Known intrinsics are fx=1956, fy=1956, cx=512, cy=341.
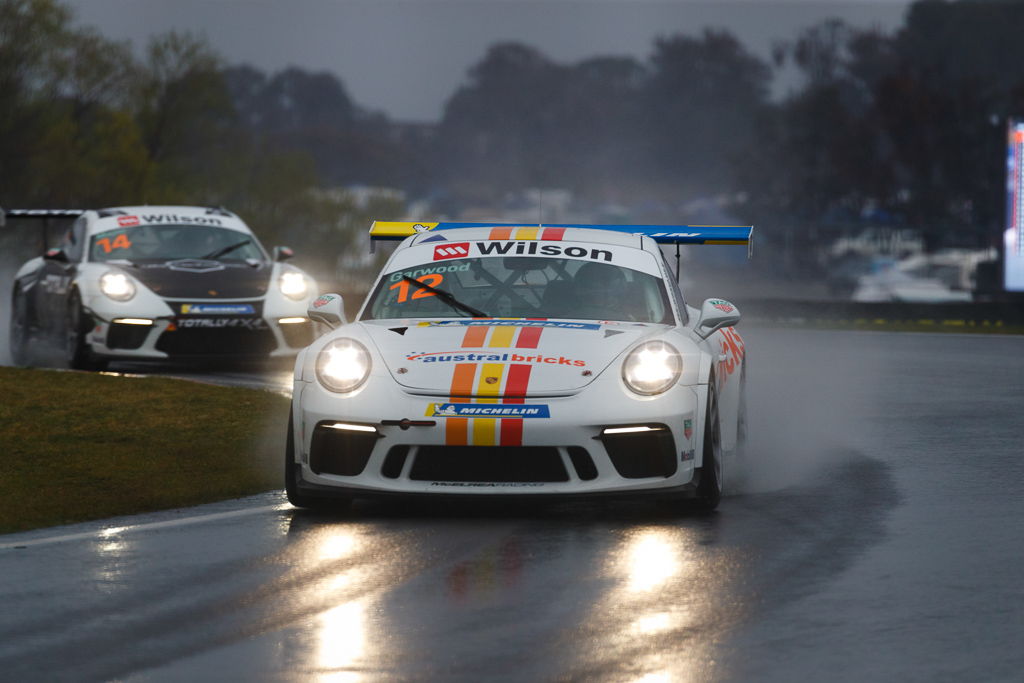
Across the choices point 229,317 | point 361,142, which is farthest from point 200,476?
point 361,142

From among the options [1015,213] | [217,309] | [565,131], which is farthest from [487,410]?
[565,131]

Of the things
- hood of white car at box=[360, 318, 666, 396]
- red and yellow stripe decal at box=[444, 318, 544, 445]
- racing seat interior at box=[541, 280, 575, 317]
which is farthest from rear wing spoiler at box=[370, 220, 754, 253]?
red and yellow stripe decal at box=[444, 318, 544, 445]

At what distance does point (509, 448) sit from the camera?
8227 mm

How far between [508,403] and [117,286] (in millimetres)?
8997

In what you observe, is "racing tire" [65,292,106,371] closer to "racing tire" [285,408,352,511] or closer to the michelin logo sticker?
"racing tire" [285,408,352,511]

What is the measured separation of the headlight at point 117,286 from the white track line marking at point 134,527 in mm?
7838

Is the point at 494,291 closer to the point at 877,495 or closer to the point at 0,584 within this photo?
the point at 877,495

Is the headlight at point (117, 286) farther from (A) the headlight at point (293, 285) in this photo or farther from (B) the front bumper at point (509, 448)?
(B) the front bumper at point (509, 448)

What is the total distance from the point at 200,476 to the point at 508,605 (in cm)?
388

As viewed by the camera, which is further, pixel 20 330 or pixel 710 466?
pixel 20 330

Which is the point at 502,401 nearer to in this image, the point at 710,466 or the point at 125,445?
the point at 710,466

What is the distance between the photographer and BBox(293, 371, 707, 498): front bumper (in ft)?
26.9

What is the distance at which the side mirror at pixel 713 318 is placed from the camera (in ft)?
30.8

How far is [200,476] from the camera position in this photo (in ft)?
33.2
